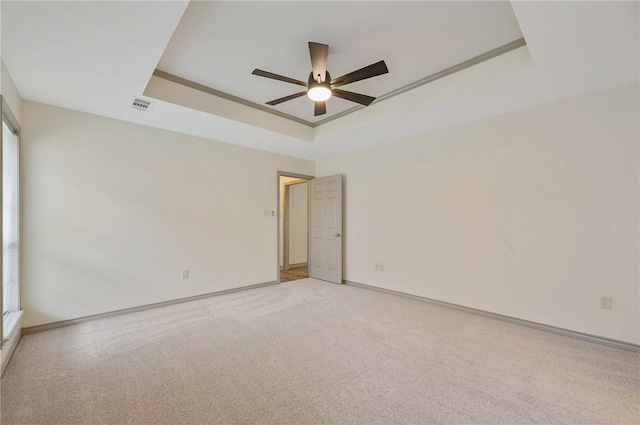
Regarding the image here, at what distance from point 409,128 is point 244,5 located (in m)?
2.54

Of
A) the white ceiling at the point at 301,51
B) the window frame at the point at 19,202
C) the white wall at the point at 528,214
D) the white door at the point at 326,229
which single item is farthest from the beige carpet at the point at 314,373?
the white ceiling at the point at 301,51

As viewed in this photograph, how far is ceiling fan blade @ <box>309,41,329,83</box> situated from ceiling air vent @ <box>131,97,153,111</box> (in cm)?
187

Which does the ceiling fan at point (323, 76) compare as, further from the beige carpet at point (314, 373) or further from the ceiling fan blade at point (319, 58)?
the beige carpet at point (314, 373)

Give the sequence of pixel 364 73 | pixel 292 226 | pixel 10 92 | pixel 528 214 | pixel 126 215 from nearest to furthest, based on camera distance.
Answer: pixel 364 73
pixel 10 92
pixel 528 214
pixel 126 215
pixel 292 226

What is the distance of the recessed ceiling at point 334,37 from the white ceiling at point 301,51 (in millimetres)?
10

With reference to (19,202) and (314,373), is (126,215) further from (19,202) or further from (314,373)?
(314,373)

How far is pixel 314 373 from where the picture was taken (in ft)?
7.02

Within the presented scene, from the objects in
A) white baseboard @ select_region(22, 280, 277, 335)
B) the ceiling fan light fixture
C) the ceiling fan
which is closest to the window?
white baseboard @ select_region(22, 280, 277, 335)

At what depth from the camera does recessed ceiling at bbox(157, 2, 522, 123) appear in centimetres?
200

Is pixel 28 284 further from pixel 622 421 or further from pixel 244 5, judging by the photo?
pixel 622 421

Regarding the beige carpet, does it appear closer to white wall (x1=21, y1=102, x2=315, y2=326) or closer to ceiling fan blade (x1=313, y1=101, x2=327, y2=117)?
white wall (x1=21, y1=102, x2=315, y2=326)

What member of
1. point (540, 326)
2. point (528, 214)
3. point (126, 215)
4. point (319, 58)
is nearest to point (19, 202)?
point (126, 215)

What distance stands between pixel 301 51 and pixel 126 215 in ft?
9.36

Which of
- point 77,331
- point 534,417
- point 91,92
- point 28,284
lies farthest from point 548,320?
point 28,284
